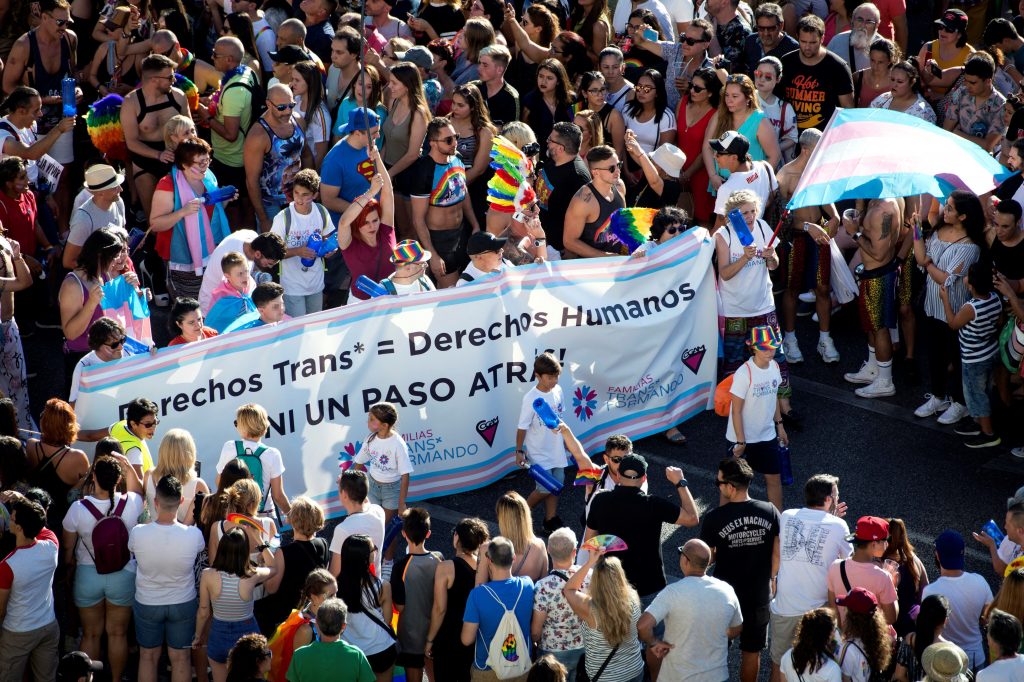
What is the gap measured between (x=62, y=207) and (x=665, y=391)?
575cm

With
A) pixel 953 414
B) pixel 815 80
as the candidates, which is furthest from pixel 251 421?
pixel 815 80

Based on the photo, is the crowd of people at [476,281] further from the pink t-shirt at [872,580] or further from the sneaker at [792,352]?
the sneaker at [792,352]

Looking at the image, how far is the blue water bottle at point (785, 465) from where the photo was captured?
30.0ft

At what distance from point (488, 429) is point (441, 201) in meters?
2.19

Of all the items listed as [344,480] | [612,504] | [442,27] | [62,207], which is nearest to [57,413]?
[344,480]

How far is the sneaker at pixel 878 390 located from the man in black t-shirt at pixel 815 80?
9.16 ft

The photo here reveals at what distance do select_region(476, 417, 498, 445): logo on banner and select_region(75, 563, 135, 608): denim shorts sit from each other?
2.90 m

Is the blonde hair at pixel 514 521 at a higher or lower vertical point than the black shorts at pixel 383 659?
higher

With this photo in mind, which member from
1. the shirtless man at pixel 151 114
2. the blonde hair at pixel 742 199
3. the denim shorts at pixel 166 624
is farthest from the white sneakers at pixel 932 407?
the shirtless man at pixel 151 114

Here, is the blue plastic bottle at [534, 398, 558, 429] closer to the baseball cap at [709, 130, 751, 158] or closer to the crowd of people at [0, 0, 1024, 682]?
the crowd of people at [0, 0, 1024, 682]

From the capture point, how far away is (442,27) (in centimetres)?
1355

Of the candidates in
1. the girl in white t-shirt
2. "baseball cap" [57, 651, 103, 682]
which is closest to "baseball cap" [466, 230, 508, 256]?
the girl in white t-shirt

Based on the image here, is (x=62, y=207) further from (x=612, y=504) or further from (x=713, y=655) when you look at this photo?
(x=713, y=655)

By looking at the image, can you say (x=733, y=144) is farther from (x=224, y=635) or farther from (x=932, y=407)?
(x=224, y=635)
